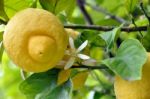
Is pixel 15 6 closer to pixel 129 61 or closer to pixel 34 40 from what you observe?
pixel 34 40

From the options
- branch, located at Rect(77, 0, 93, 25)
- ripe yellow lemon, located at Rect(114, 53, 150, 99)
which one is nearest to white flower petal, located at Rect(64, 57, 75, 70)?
ripe yellow lemon, located at Rect(114, 53, 150, 99)

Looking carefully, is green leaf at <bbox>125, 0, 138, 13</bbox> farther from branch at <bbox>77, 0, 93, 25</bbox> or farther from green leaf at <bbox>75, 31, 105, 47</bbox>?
branch at <bbox>77, 0, 93, 25</bbox>

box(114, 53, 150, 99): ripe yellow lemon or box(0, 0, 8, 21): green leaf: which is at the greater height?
box(0, 0, 8, 21): green leaf

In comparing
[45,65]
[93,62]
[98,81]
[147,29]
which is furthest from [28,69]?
[98,81]

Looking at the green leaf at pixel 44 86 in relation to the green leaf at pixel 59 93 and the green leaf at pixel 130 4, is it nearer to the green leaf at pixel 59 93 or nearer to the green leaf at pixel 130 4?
the green leaf at pixel 59 93

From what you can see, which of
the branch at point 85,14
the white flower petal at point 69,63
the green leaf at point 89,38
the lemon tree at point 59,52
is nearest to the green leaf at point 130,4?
the lemon tree at point 59,52

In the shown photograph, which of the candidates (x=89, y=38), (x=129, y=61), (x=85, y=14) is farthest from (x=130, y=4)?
(x=85, y=14)
